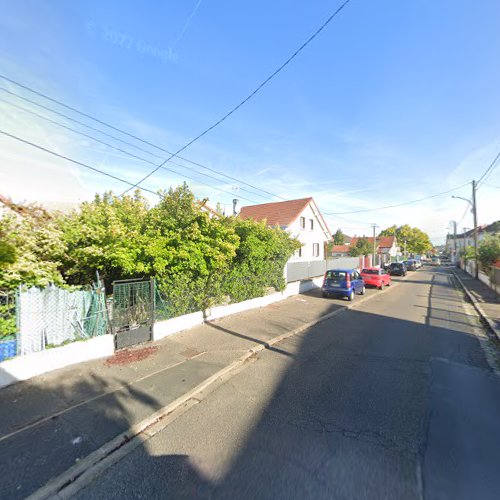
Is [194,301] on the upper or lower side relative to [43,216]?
lower

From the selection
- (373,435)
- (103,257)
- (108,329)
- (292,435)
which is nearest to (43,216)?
(103,257)

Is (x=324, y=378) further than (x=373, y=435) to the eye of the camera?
Yes

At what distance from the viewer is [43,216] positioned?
6.76m

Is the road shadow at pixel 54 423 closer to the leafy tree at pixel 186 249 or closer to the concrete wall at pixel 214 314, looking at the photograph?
the concrete wall at pixel 214 314

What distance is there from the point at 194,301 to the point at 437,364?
6298 millimetres

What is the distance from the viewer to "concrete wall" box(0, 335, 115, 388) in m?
4.22

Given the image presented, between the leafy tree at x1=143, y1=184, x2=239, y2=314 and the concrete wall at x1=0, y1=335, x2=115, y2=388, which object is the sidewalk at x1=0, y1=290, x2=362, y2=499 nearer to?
the concrete wall at x1=0, y1=335, x2=115, y2=388

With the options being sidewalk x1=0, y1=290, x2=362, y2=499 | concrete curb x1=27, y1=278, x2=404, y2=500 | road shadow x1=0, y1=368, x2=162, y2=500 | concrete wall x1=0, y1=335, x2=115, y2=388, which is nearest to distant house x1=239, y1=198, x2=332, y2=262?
sidewalk x1=0, y1=290, x2=362, y2=499

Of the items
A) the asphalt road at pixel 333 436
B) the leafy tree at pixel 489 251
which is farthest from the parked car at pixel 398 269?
the asphalt road at pixel 333 436

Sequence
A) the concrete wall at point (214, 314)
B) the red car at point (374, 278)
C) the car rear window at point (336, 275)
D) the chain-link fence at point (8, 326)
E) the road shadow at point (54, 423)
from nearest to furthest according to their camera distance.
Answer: the road shadow at point (54, 423) → the chain-link fence at point (8, 326) → the concrete wall at point (214, 314) → the car rear window at point (336, 275) → the red car at point (374, 278)

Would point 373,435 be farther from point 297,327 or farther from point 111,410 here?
point 297,327

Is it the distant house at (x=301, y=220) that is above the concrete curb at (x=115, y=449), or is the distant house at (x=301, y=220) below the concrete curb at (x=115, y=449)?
above

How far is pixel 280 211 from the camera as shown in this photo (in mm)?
23375

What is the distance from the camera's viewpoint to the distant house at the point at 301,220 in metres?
22.0
